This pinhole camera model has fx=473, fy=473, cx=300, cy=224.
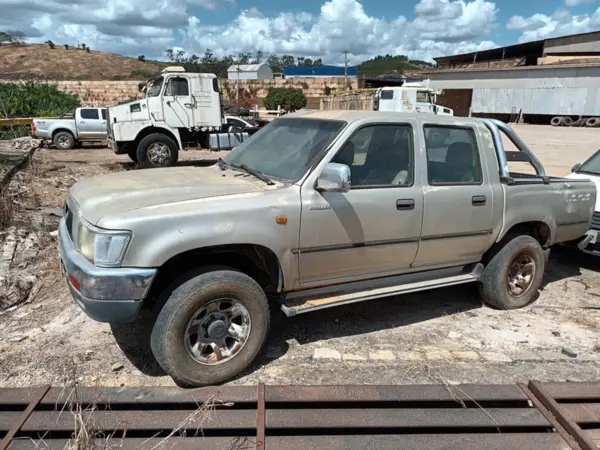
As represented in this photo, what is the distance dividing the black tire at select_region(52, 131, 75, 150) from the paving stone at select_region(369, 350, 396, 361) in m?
18.4

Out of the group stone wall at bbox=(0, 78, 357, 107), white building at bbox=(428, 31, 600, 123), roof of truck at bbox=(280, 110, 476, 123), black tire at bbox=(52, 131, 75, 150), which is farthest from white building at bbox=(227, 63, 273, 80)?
roof of truck at bbox=(280, 110, 476, 123)

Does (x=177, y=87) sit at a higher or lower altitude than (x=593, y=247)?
higher

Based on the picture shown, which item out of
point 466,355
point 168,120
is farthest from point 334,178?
point 168,120

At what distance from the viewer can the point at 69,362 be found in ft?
11.4

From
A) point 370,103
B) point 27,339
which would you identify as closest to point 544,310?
point 27,339

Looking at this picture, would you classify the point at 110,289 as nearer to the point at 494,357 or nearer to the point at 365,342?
the point at 365,342

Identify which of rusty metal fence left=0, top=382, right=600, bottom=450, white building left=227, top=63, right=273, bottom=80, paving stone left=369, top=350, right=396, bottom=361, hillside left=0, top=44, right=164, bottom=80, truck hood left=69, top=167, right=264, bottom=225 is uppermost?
hillside left=0, top=44, right=164, bottom=80

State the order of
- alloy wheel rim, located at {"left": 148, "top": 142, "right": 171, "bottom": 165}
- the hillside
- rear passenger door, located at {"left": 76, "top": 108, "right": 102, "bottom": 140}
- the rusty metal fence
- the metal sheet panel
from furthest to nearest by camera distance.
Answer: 1. the hillside
2. the metal sheet panel
3. rear passenger door, located at {"left": 76, "top": 108, "right": 102, "bottom": 140}
4. alloy wheel rim, located at {"left": 148, "top": 142, "right": 171, "bottom": 165}
5. the rusty metal fence

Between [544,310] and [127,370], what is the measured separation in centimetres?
391

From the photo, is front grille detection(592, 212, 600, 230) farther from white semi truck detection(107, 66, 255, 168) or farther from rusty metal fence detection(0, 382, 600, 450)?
white semi truck detection(107, 66, 255, 168)

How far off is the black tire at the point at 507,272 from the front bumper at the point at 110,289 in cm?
310

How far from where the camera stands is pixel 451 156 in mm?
4102

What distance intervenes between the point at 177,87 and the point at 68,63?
211ft

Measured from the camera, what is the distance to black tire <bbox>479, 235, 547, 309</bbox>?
440 cm
